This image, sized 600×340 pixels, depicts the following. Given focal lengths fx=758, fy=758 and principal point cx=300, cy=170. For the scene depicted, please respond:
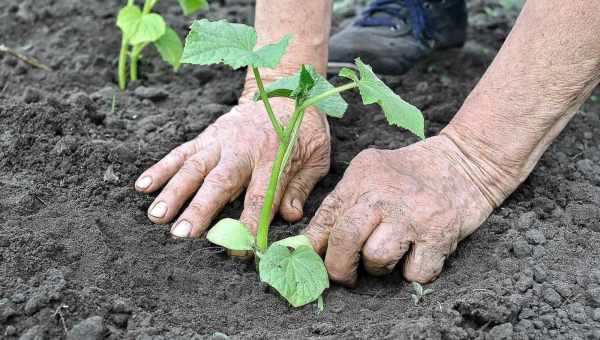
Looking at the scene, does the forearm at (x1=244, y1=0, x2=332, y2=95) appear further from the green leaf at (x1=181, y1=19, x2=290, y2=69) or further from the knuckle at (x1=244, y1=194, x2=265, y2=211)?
the green leaf at (x1=181, y1=19, x2=290, y2=69)

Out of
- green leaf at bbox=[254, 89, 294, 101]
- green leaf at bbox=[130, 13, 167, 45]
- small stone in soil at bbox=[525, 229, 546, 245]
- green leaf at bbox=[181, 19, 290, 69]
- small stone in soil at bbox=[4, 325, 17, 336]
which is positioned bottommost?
small stone in soil at bbox=[525, 229, 546, 245]

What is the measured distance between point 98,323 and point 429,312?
2.30ft

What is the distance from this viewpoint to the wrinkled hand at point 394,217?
1776mm

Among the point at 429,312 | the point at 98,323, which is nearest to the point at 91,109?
the point at 98,323

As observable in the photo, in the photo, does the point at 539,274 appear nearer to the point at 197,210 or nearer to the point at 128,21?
the point at 197,210

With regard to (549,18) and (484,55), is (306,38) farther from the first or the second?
(484,55)

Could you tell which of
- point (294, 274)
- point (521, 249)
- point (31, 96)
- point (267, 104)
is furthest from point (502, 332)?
point (31, 96)

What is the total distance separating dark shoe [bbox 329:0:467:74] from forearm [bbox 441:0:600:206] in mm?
945

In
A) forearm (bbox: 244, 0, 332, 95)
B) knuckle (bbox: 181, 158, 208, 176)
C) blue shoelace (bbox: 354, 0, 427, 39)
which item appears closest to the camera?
knuckle (bbox: 181, 158, 208, 176)

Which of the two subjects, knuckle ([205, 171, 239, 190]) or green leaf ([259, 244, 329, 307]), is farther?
knuckle ([205, 171, 239, 190])

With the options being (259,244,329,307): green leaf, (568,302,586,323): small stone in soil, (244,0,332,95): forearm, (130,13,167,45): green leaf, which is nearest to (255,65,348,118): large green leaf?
(259,244,329,307): green leaf

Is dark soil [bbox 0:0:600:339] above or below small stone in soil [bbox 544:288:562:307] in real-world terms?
below

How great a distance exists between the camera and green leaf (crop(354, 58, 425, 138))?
1.56m

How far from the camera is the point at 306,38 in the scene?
7.43 feet
